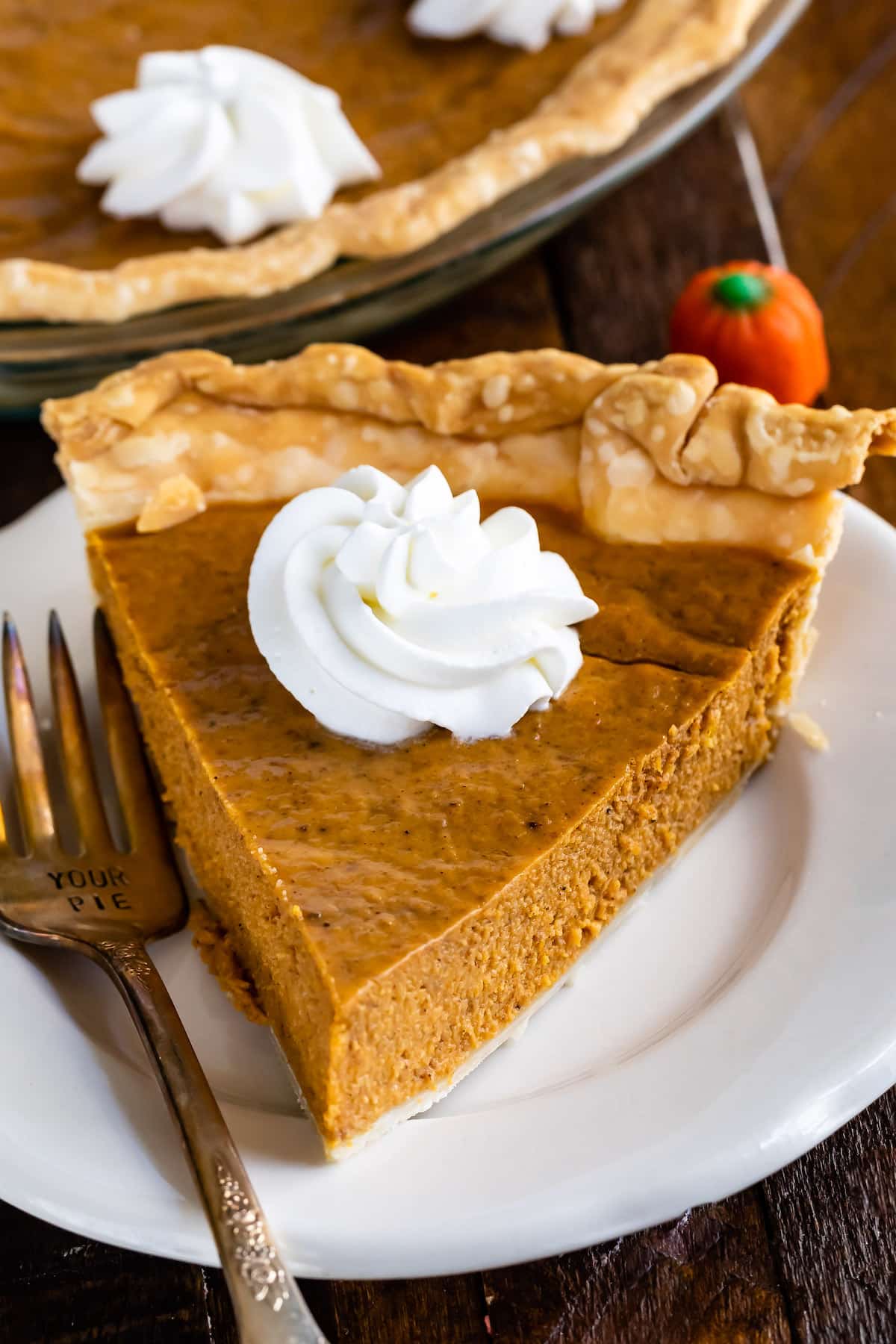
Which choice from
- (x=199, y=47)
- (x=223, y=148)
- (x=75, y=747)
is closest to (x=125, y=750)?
(x=75, y=747)

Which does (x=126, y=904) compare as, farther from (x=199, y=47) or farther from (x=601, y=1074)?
(x=199, y=47)

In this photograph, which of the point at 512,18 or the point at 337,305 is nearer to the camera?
the point at 337,305

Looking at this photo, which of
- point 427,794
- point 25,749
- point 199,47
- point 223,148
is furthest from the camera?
point 199,47

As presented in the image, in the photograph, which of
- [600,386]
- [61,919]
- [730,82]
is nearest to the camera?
[61,919]

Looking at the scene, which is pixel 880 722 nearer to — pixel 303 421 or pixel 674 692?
pixel 674 692

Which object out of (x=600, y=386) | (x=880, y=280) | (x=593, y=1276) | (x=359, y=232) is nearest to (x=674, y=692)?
(x=600, y=386)

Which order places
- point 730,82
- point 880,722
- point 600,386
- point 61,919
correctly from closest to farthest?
point 61,919 → point 880,722 → point 600,386 → point 730,82

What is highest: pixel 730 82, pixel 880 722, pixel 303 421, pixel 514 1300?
pixel 730 82

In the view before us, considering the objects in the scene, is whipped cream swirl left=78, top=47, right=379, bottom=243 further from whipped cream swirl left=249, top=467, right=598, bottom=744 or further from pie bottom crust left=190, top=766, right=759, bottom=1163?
pie bottom crust left=190, top=766, right=759, bottom=1163
